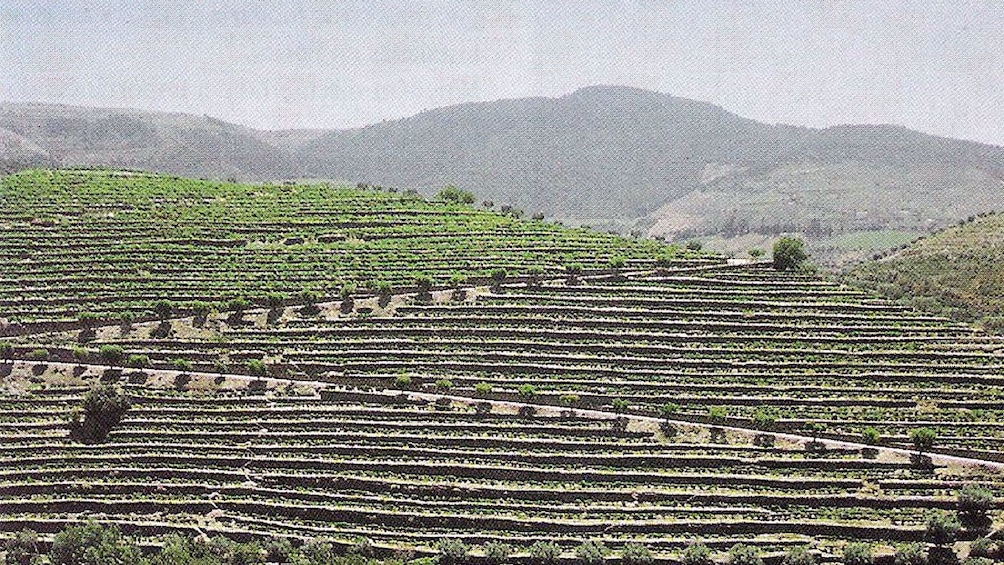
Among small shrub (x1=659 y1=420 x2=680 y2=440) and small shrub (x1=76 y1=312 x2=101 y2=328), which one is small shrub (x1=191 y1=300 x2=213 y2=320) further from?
small shrub (x1=659 y1=420 x2=680 y2=440)

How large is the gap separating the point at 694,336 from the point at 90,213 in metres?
55.9

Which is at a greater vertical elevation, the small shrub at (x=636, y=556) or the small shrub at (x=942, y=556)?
the small shrub at (x=942, y=556)

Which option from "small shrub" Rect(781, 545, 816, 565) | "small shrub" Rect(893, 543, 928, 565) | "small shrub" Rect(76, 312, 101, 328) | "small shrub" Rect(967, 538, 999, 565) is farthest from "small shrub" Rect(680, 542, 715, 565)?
→ "small shrub" Rect(76, 312, 101, 328)

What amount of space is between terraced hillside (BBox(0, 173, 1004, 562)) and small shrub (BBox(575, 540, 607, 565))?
1.15 m

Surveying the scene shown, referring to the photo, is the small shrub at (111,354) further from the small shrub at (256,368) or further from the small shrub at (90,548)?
the small shrub at (90,548)

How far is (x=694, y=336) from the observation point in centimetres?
6244

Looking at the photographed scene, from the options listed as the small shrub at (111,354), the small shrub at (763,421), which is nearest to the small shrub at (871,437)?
the small shrub at (763,421)

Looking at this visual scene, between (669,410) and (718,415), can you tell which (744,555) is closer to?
(718,415)

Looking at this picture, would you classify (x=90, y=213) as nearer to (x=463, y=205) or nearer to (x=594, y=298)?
(x=463, y=205)

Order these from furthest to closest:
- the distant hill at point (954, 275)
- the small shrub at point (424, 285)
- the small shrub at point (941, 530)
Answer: the distant hill at point (954, 275), the small shrub at point (424, 285), the small shrub at point (941, 530)

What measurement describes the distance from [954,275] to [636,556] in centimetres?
5109

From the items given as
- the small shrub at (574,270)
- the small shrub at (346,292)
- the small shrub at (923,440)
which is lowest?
the small shrub at (923,440)

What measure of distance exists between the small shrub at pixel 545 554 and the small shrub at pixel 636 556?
10.4ft

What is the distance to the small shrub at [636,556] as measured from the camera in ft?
143
